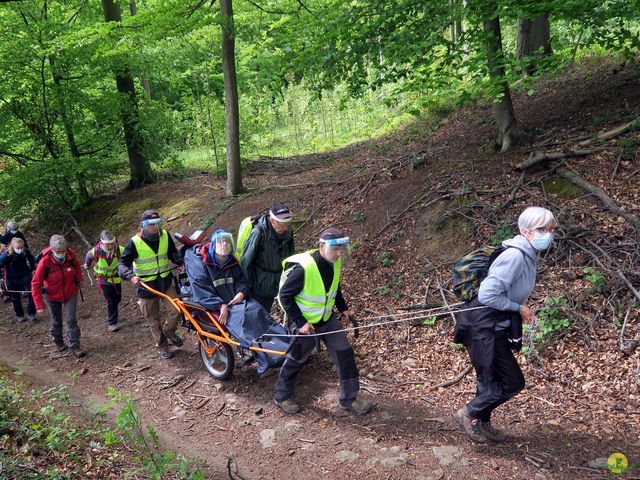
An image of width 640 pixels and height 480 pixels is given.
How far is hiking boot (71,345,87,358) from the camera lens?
24.7 feet

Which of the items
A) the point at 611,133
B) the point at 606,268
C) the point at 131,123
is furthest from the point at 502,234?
the point at 131,123

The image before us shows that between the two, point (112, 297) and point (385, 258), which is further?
point (112, 297)

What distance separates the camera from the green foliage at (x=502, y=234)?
21.5ft

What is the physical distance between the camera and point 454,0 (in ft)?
21.9

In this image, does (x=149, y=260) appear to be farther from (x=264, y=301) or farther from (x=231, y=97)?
(x=231, y=97)

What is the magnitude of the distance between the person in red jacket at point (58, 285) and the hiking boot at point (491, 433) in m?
6.29

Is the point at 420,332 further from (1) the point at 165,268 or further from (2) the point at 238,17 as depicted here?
(2) the point at 238,17

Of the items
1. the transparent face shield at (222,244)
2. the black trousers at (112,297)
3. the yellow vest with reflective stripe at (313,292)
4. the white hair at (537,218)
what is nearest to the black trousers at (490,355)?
the white hair at (537,218)

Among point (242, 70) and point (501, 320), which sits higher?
point (242, 70)

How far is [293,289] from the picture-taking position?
4820 mm

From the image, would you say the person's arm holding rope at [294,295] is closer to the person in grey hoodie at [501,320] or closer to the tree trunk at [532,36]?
the person in grey hoodie at [501,320]

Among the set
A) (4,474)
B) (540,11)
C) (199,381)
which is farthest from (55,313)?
(540,11)

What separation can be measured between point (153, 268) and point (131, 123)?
9.22 m

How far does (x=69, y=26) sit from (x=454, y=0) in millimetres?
10750
